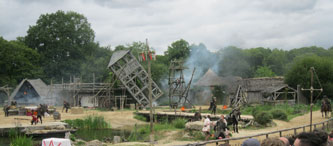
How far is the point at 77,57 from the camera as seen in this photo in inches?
2564

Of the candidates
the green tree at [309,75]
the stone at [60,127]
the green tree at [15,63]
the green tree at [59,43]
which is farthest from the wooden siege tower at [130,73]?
the green tree at [59,43]

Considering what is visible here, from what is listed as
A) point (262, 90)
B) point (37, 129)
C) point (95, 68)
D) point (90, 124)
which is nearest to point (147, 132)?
point (90, 124)

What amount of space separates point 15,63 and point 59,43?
29.4 feet

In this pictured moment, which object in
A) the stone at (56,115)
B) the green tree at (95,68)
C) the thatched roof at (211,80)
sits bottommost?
the stone at (56,115)

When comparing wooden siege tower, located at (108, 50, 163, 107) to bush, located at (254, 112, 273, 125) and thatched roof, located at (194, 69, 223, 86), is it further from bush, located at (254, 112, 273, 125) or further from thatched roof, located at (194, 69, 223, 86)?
bush, located at (254, 112, 273, 125)

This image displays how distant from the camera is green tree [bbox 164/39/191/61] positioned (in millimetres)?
66688

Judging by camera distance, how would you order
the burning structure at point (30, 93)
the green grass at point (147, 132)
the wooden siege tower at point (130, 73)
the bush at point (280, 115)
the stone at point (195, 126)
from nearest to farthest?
the stone at point (195, 126), the green grass at point (147, 132), the bush at point (280, 115), the wooden siege tower at point (130, 73), the burning structure at point (30, 93)

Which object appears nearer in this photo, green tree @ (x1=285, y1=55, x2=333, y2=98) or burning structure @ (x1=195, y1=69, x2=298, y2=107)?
green tree @ (x1=285, y1=55, x2=333, y2=98)

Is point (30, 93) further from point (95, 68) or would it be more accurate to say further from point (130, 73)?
point (130, 73)

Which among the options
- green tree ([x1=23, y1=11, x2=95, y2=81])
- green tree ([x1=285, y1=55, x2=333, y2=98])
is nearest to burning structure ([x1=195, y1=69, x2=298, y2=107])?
green tree ([x1=285, y1=55, x2=333, y2=98])

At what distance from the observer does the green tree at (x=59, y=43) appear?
6256 centimetres

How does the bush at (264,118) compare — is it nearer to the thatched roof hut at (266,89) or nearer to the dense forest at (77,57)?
the thatched roof hut at (266,89)

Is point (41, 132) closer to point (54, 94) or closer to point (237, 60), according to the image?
point (54, 94)

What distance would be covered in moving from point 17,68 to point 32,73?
2.58 meters
